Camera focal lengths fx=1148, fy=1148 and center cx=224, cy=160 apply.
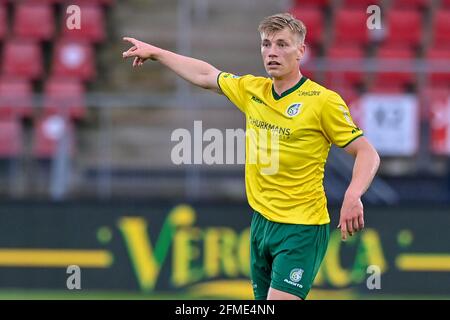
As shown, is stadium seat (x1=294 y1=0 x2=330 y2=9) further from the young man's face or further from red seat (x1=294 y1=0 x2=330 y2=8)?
the young man's face

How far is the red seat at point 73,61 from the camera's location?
51.6 ft

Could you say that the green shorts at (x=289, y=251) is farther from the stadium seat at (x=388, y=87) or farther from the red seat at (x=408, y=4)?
the red seat at (x=408, y=4)

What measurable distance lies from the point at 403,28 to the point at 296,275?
973cm

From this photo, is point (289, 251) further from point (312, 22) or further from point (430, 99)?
Result: point (312, 22)

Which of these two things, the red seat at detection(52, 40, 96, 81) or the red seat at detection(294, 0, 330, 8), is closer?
the red seat at detection(52, 40, 96, 81)

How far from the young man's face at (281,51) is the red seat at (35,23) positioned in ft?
30.7

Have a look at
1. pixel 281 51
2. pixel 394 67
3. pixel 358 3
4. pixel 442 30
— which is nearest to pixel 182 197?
pixel 394 67

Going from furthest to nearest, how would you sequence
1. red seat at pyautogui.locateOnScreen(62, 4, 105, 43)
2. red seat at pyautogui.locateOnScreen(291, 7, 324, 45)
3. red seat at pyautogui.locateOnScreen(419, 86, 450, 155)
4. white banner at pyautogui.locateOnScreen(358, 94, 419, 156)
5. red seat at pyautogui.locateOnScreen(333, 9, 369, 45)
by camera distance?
red seat at pyautogui.locateOnScreen(333, 9, 369, 45), red seat at pyautogui.locateOnScreen(291, 7, 324, 45), red seat at pyautogui.locateOnScreen(62, 4, 105, 43), red seat at pyautogui.locateOnScreen(419, 86, 450, 155), white banner at pyautogui.locateOnScreen(358, 94, 419, 156)

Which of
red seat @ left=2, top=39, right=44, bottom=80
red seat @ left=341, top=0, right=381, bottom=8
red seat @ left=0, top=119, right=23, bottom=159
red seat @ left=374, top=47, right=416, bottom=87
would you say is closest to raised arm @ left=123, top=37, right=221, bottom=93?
red seat @ left=0, top=119, right=23, bottom=159

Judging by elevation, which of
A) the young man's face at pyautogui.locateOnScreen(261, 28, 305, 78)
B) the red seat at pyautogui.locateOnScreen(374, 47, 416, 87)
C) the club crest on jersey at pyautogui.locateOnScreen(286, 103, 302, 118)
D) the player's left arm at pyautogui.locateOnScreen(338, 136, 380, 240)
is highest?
the red seat at pyautogui.locateOnScreen(374, 47, 416, 87)

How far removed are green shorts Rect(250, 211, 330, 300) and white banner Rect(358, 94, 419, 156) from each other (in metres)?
5.66

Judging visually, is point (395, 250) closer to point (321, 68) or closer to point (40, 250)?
point (321, 68)

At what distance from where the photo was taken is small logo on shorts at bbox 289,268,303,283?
7.23 metres

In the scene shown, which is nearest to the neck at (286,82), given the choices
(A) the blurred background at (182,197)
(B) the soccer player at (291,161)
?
(B) the soccer player at (291,161)
